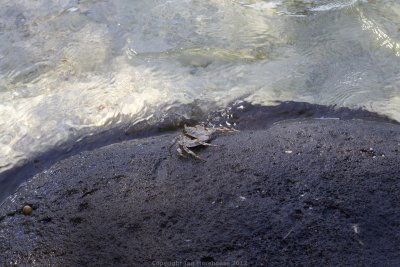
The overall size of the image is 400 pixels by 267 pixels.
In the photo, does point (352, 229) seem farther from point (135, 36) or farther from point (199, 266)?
point (135, 36)

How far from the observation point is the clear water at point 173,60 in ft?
13.9

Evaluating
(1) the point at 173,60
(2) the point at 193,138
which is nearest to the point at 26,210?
(2) the point at 193,138

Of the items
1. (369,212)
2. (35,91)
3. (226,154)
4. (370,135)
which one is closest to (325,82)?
(370,135)

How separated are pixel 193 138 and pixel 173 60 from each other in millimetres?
1786

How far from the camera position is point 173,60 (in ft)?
16.5

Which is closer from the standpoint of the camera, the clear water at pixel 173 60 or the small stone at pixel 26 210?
the small stone at pixel 26 210

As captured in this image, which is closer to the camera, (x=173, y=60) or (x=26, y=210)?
Answer: (x=26, y=210)

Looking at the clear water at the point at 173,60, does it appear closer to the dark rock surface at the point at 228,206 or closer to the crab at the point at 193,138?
the crab at the point at 193,138

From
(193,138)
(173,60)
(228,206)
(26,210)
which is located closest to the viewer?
(228,206)

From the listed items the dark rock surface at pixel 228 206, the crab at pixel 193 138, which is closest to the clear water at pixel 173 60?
the crab at pixel 193 138

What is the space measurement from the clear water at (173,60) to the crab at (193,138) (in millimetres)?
573

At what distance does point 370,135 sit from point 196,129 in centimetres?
120

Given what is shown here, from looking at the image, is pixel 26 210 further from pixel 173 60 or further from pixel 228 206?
pixel 173 60

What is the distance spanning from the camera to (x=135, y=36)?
18.2 ft
